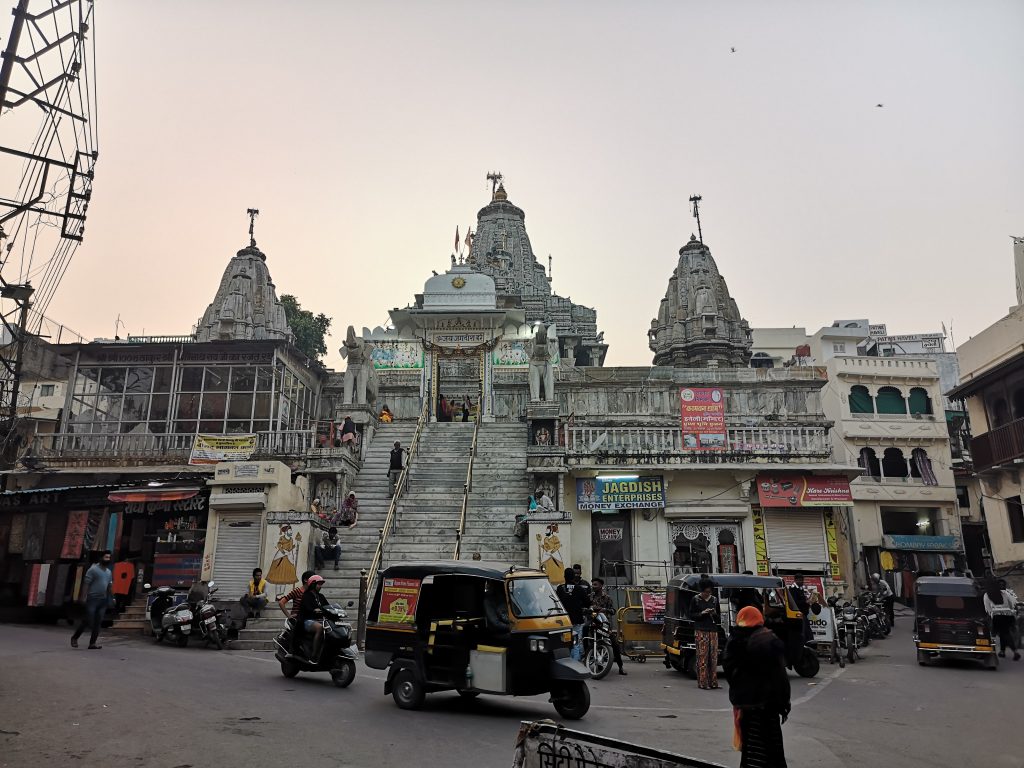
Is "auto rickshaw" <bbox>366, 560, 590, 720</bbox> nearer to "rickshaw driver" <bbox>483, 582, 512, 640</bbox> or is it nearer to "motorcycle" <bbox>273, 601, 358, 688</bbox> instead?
"rickshaw driver" <bbox>483, 582, 512, 640</bbox>

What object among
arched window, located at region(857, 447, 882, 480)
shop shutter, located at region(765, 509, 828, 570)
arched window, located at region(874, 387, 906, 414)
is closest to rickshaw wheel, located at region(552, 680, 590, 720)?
shop shutter, located at region(765, 509, 828, 570)

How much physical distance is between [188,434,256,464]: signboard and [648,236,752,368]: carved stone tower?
69.8ft

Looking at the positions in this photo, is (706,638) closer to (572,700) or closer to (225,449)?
(572,700)

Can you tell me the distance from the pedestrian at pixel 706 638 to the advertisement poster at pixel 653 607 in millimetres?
2573

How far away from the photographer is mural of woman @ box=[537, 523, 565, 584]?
651 inches

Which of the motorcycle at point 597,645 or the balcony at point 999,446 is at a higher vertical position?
the balcony at point 999,446

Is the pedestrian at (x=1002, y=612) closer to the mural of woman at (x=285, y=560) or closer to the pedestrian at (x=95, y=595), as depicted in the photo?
the mural of woman at (x=285, y=560)

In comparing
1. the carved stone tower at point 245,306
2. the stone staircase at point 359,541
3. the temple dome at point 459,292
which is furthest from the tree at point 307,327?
the stone staircase at point 359,541

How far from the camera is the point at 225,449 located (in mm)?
23359

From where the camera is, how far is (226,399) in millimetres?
26781

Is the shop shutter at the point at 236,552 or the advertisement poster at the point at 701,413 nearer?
the shop shutter at the point at 236,552

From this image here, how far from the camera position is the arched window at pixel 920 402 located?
3372 centimetres

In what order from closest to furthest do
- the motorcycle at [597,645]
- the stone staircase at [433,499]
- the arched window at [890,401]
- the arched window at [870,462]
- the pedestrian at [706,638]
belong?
the pedestrian at [706,638]
the motorcycle at [597,645]
the stone staircase at [433,499]
the arched window at [870,462]
the arched window at [890,401]

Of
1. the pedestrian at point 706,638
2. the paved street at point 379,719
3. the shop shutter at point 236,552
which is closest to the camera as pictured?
the paved street at point 379,719
